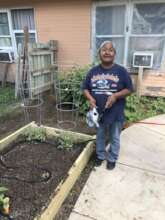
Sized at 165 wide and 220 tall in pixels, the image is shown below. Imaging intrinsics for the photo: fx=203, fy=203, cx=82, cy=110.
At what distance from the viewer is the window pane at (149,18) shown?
14.2 feet

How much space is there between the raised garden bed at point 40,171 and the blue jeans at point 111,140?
20cm

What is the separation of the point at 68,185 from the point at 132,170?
85cm

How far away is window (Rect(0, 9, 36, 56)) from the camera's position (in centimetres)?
557

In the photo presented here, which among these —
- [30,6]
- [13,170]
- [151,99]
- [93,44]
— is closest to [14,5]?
[30,6]

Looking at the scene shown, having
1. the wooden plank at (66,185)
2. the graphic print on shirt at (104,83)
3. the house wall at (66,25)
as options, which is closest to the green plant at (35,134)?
the wooden plank at (66,185)

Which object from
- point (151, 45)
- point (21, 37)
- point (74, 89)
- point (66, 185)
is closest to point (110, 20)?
point (151, 45)

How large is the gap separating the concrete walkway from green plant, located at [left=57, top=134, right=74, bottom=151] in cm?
54

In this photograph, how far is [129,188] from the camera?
2244 mm

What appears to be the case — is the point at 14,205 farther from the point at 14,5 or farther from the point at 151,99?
the point at 14,5

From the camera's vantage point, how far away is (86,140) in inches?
115

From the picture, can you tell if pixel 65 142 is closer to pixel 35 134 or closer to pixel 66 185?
pixel 35 134

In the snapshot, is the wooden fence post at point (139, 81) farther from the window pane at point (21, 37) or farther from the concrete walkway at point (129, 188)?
the window pane at point (21, 37)

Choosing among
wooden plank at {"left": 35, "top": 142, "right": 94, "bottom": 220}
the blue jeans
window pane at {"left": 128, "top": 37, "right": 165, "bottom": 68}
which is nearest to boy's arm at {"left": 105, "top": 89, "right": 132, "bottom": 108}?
the blue jeans

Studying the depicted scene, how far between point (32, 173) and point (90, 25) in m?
3.84
